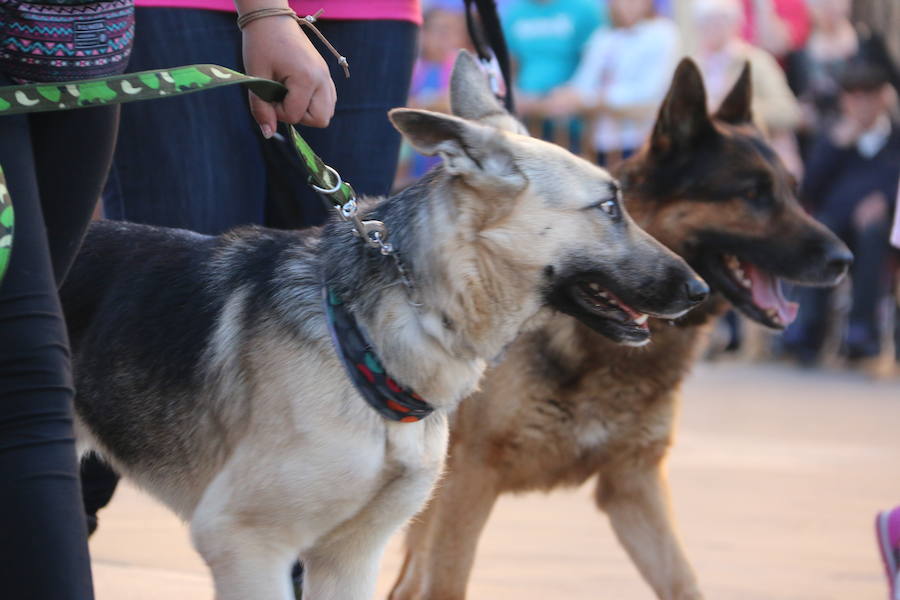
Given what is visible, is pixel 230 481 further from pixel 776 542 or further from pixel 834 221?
pixel 834 221

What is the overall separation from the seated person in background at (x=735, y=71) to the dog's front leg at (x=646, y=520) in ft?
19.9

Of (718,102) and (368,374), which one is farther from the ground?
(368,374)

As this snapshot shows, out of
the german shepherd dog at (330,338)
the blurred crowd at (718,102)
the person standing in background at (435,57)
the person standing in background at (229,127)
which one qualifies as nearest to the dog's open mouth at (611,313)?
the german shepherd dog at (330,338)

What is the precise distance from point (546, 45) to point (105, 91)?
771 centimetres

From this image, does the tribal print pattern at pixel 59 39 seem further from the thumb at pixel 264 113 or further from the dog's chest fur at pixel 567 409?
the dog's chest fur at pixel 567 409

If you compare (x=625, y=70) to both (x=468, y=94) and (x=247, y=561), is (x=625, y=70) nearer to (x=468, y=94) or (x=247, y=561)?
(x=468, y=94)

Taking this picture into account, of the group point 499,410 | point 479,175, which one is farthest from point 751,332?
point 479,175

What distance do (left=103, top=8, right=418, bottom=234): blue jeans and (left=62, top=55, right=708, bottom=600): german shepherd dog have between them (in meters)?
0.39

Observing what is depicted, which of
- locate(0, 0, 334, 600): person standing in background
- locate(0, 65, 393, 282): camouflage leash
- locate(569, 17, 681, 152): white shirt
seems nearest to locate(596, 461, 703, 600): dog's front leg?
locate(0, 65, 393, 282): camouflage leash

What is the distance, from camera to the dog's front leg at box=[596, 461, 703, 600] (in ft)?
13.2

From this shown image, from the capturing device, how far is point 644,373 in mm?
4031

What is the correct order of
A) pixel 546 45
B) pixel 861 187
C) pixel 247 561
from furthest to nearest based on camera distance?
pixel 546 45, pixel 861 187, pixel 247 561

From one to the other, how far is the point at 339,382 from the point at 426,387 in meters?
0.18

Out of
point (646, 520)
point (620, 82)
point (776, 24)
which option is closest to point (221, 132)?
point (646, 520)
